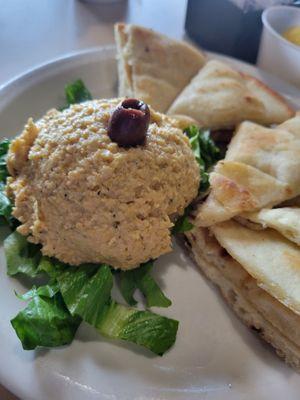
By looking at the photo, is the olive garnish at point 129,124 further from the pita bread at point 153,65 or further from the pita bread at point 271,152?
the pita bread at point 153,65

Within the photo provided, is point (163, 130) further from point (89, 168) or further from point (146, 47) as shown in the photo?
point (146, 47)

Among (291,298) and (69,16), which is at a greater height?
(69,16)

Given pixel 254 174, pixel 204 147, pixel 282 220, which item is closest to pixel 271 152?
pixel 254 174

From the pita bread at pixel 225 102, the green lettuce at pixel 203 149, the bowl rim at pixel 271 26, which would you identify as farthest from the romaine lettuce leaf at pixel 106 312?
the bowl rim at pixel 271 26

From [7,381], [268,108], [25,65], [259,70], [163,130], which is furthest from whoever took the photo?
[25,65]

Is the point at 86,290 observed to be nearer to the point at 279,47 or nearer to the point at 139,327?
the point at 139,327

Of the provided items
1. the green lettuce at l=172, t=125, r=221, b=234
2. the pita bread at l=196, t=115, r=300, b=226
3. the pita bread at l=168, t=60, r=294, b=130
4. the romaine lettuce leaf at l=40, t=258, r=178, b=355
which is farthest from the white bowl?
the romaine lettuce leaf at l=40, t=258, r=178, b=355

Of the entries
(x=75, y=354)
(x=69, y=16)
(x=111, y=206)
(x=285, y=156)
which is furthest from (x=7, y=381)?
(x=69, y=16)
